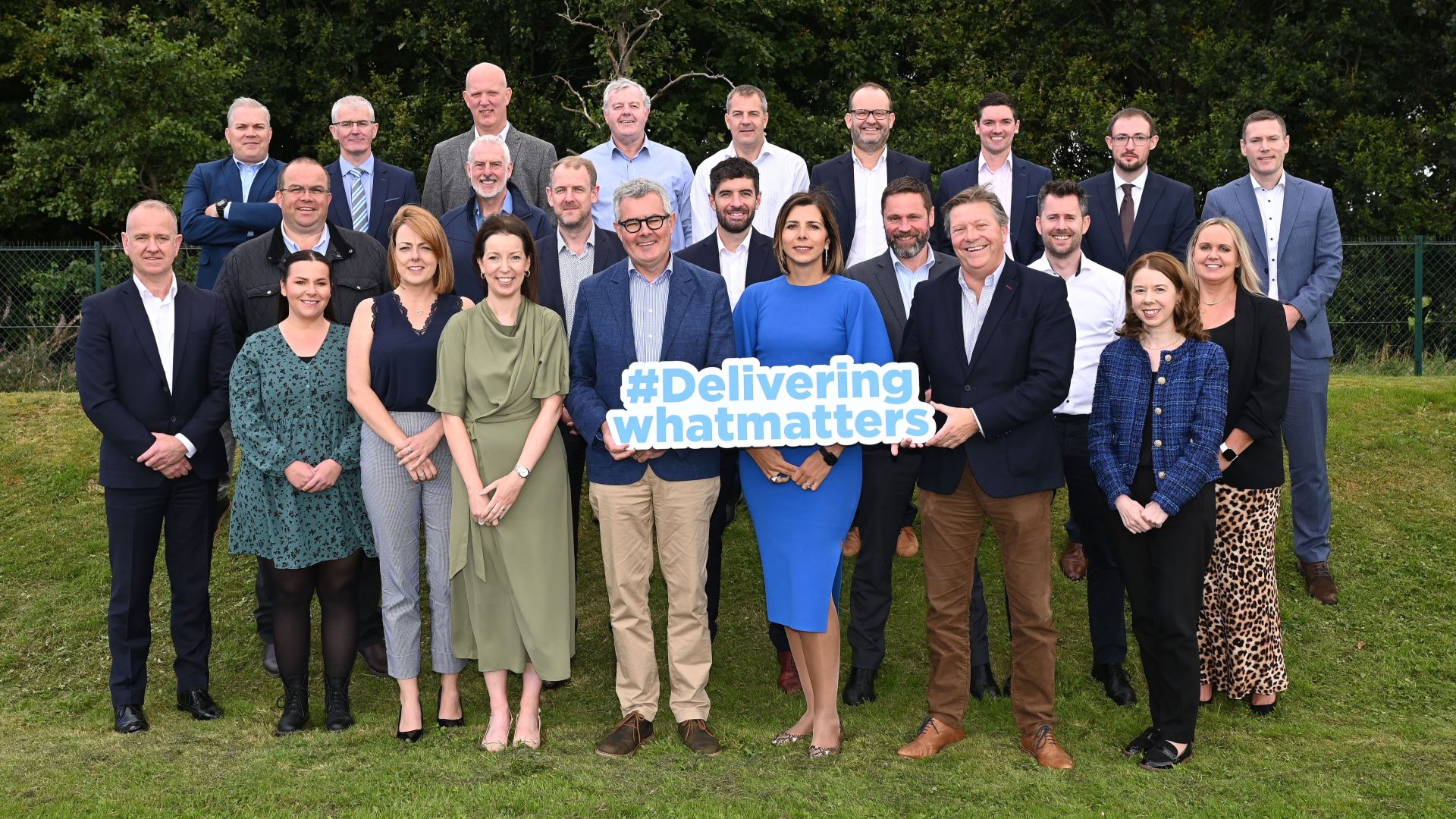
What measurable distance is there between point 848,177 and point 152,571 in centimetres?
404

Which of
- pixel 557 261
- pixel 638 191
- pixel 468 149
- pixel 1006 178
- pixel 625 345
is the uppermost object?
pixel 468 149

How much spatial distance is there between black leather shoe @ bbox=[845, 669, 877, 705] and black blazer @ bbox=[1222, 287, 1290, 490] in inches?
78.6

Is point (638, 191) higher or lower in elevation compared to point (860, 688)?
higher

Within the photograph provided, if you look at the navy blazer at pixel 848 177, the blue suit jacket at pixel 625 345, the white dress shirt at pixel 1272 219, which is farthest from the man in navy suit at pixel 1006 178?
the blue suit jacket at pixel 625 345

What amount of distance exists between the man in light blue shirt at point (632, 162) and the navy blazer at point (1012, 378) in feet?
7.51

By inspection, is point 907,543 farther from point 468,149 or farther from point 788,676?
point 468,149

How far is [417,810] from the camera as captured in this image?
449 cm

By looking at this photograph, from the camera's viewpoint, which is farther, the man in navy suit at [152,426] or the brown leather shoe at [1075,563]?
the brown leather shoe at [1075,563]

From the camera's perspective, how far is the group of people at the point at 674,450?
4.91 m

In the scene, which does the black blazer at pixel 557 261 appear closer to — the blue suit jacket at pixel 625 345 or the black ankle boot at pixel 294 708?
the blue suit jacket at pixel 625 345

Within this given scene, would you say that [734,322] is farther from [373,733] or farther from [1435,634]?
[1435,634]

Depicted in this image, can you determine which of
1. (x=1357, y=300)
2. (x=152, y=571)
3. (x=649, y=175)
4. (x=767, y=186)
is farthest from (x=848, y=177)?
(x=1357, y=300)

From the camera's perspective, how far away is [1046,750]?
4988mm

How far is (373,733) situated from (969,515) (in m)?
2.77
